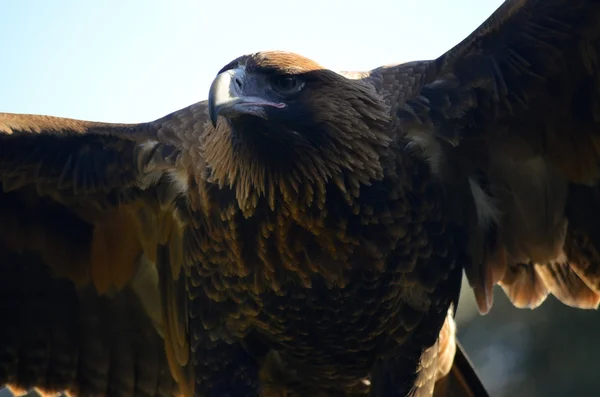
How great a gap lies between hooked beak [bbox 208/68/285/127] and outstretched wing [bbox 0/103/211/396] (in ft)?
2.20

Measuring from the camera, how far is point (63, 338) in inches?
229

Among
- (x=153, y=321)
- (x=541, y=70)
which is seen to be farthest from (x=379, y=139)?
(x=153, y=321)

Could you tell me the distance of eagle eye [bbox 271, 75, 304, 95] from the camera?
4637 millimetres

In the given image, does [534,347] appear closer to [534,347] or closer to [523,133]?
[534,347]

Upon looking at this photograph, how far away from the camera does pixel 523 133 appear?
16.7ft

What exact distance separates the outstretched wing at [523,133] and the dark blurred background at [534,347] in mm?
4810

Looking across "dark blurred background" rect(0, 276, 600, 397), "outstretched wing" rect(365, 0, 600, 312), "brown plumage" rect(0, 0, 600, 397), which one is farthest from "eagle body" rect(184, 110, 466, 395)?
"dark blurred background" rect(0, 276, 600, 397)

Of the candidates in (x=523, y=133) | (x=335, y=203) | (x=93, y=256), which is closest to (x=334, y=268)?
(x=335, y=203)

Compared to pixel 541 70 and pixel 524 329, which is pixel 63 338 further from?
pixel 524 329

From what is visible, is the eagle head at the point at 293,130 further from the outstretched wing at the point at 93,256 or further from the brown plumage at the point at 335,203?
the outstretched wing at the point at 93,256

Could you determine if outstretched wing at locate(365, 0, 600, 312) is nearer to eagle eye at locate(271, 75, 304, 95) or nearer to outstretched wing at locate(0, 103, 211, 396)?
eagle eye at locate(271, 75, 304, 95)

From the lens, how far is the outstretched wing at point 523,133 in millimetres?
4680

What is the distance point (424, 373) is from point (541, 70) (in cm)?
159

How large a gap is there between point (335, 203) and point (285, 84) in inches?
23.8
